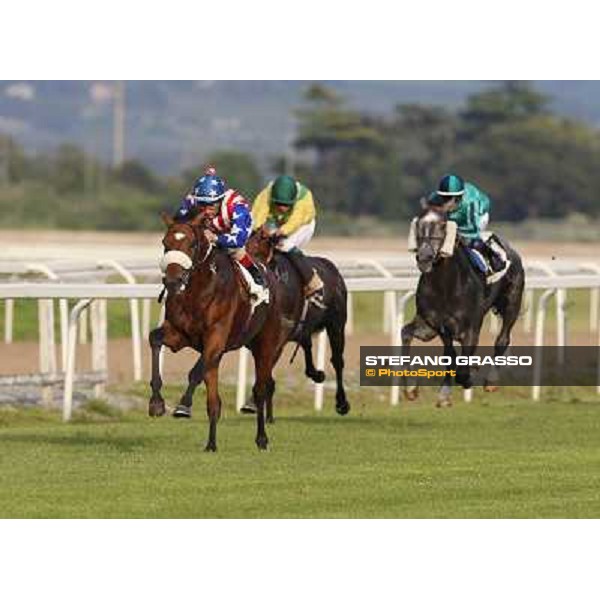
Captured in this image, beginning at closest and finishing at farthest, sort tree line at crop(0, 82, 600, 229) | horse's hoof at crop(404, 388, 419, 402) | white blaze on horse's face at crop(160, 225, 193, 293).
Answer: white blaze on horse's face at crop(160, 225, 193, 293), horse's hoof at crop(404, 388, 419, 402), tree line at crop(0, 82, 600, 229)

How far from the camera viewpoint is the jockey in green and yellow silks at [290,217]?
15.5m

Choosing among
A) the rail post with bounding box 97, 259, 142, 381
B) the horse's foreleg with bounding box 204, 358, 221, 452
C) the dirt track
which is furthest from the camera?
the dirt track

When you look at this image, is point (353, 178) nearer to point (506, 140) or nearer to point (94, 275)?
point (506, 140)

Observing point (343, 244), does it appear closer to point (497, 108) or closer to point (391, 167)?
point (391, 167)

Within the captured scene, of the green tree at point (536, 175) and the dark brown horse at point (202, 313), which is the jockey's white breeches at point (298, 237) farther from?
the green tree at point (536, 175)

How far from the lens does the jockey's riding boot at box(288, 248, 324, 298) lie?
15492 millimetres

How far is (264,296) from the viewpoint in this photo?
46.0 ft

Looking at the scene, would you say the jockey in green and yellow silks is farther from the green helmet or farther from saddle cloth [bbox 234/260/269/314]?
saddle cloth [bbox 234/260/269/314]

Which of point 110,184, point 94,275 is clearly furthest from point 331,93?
point 94,275

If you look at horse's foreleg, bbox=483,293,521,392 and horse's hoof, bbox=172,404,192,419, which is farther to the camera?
horse's foreleg, bbox=483,293,521,392

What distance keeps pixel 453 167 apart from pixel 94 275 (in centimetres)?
8180

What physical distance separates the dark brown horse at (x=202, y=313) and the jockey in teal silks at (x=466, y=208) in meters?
3.00

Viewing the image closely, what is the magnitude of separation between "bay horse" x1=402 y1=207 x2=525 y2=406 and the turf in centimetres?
48

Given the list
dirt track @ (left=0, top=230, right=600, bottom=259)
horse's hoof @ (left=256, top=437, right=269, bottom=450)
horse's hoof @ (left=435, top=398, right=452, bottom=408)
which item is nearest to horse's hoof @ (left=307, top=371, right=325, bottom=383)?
horse's hoof @ (left=435, top=398, right=452, bottom=408)
